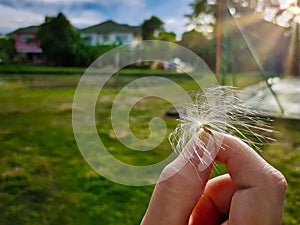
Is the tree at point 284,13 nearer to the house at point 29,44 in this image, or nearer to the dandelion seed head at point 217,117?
the house at point 29,44

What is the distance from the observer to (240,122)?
10.2 inches

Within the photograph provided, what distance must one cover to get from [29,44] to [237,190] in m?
2.57

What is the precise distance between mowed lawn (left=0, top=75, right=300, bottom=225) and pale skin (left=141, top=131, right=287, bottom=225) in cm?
52

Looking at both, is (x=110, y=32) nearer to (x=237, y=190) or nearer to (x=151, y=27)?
(x=151, y=27)

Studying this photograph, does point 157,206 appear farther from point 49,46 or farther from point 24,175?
point 49,46

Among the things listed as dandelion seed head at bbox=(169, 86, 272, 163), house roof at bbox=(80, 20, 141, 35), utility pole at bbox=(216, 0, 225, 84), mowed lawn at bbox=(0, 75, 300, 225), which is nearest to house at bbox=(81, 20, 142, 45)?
house roof at bbox=(80, 20, 141, 35)

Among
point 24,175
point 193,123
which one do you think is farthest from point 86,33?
point 193,123

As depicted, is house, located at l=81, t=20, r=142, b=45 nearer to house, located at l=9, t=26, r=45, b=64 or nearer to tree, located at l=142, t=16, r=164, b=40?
tree, located at l=142, t=16, r=164, b=40

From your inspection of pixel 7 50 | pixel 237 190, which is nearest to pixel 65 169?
pixel 7 50

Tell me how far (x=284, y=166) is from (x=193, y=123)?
5.12 feet

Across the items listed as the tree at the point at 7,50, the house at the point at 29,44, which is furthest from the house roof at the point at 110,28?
the tree at the point at 7,50

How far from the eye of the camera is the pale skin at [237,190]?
213 millimetres

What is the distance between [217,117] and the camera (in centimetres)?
26

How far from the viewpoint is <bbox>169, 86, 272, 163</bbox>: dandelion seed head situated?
255 millimetres
